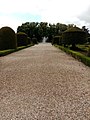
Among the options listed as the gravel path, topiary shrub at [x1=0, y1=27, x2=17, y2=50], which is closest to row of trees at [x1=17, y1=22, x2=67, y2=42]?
topiary shrub at [x1=0, y1=27, x2=17, y2=50]

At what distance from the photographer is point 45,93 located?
6.89 meters

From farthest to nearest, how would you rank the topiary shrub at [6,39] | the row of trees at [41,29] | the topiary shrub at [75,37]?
the row of trees at [41,29] < the topiary shrub at [75,37] < the topiary shrub at [6,39]

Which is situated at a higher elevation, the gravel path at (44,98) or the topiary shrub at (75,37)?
the topiary shrub at (75,37)

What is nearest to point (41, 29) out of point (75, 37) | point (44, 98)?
point (75, 37)

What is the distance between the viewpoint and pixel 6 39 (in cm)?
2977

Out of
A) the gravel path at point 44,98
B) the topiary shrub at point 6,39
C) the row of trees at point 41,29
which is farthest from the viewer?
the row of trees at point 41,29

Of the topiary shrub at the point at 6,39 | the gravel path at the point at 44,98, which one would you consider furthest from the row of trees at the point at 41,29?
the gravel path at the point at 44,98

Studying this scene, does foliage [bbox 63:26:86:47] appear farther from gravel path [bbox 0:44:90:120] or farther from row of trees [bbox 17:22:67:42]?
row of trees [bbox 17:22:67:42]

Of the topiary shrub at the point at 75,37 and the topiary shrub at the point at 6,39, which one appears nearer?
the topiary shrub at the point at 6,39

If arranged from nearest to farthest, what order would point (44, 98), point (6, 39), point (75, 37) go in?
point (44, 98)
point (6, 39)
point (75, 37)

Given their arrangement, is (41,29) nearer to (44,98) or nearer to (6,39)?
(6,39)

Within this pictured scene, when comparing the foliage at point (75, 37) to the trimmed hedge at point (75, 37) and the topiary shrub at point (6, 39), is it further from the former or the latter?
the topiary shrub at point (6, 39)

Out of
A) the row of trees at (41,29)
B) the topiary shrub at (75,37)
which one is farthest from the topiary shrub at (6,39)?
the row of trees at (41,29)

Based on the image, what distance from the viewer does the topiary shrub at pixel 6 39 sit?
96.9ft
